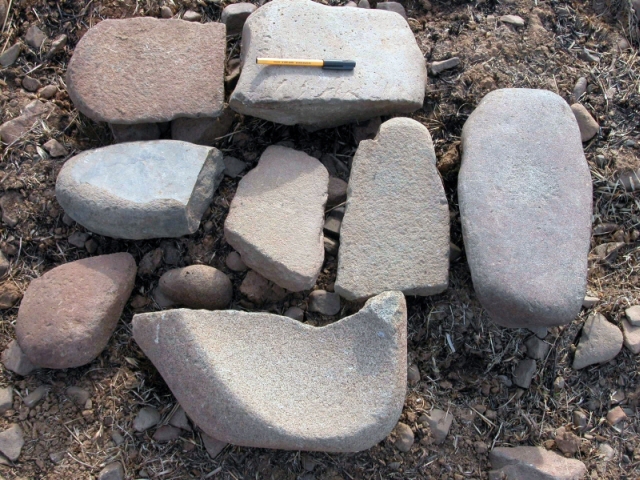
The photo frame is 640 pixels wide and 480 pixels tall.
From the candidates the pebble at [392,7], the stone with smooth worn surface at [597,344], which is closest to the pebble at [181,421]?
the stone with smooth worn surface at [597,344]

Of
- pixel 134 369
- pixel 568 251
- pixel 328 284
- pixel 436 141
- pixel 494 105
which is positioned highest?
pixel 494 105

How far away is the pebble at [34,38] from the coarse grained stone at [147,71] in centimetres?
27

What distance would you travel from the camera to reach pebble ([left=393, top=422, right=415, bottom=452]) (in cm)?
205

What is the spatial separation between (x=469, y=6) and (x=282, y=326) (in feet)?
4.94

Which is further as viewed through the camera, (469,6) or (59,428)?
(469,6)

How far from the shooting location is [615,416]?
85.5 inches

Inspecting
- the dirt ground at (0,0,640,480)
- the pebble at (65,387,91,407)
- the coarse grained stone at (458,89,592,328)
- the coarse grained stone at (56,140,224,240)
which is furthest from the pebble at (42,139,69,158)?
the coarse grained stone at (458,89,592,328)

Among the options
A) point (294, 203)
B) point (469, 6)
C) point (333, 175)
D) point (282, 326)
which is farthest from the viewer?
point (469, 6)

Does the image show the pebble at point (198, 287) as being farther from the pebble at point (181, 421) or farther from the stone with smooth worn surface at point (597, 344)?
the stone with smooth worn surface at point (597, 344)

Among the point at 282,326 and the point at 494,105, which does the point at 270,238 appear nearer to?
the point at 282,326

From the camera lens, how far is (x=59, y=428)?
2.06m

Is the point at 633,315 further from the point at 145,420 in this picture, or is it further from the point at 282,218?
the point at 145,420

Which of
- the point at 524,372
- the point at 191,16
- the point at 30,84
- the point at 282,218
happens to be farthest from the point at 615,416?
the point at 30,84

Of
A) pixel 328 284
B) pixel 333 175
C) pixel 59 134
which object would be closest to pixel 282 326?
pixel 328 284
